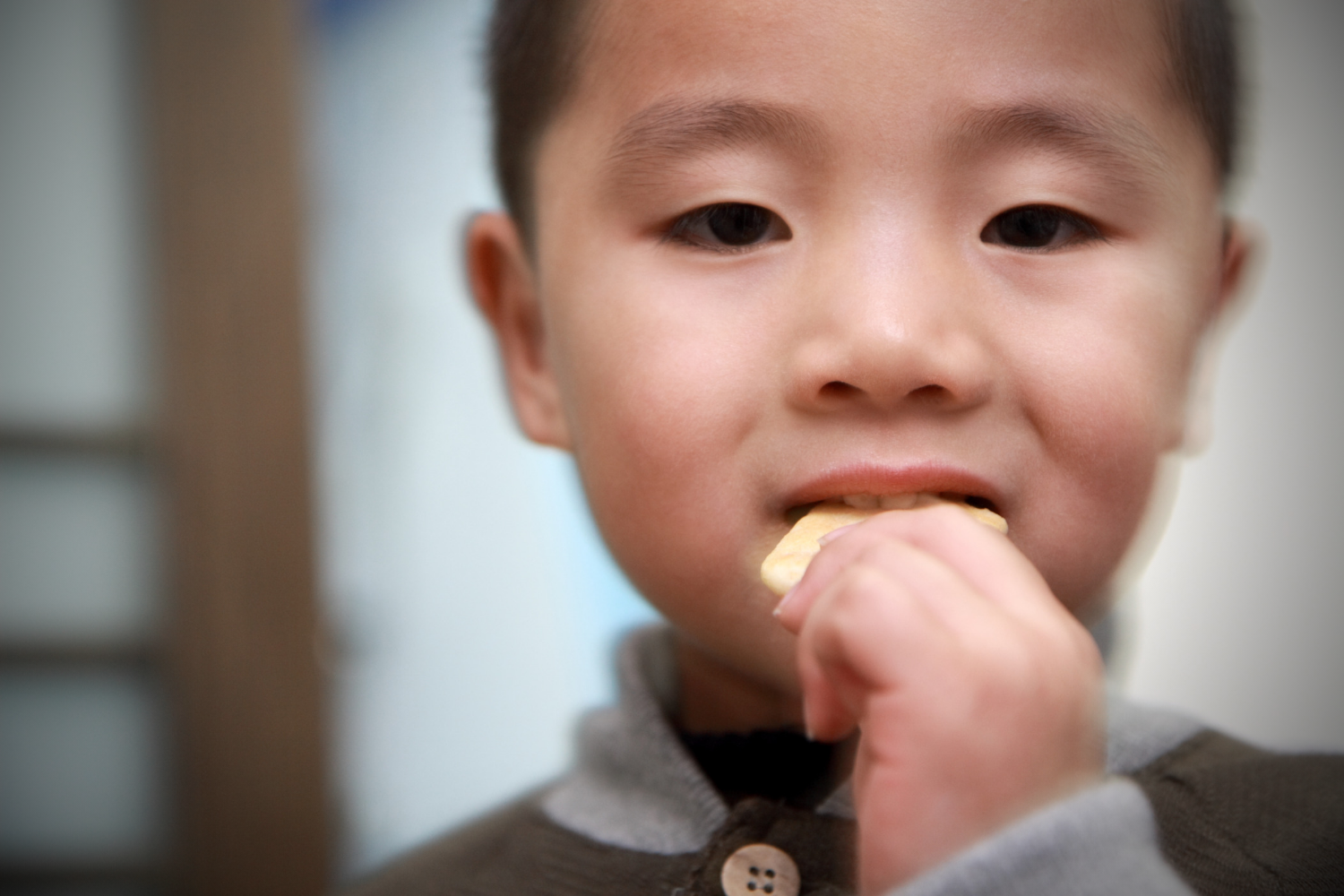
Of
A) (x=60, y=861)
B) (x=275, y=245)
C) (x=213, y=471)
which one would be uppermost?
(x=275, y=245)

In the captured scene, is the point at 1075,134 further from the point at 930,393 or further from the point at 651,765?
the point at 651,765

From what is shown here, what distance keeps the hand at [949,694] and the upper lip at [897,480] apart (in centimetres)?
8

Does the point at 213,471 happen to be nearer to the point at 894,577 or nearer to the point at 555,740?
the point at 555,740

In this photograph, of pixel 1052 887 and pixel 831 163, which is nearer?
pixel 1052 887

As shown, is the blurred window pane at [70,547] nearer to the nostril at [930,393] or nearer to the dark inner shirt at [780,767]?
the dark inner shirt at [780,767]

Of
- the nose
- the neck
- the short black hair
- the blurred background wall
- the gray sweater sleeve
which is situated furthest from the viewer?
the blurred background wall

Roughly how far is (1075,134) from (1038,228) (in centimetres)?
5

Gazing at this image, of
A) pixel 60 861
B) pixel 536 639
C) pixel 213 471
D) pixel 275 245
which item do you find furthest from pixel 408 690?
pixel 275 245

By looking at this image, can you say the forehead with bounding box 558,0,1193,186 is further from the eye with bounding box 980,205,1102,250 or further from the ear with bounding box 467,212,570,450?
the ear with bounding box 467,212,570,450

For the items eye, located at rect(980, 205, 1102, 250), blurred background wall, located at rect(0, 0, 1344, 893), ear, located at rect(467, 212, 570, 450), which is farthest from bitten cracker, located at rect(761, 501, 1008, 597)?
blurred background wall, located at rect(0, 0, 1344, 893)

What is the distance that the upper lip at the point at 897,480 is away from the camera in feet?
1.74

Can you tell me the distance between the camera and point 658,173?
0.60 metres

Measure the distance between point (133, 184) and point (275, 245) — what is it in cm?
24

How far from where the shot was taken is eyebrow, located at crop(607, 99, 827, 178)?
546 millimetres
